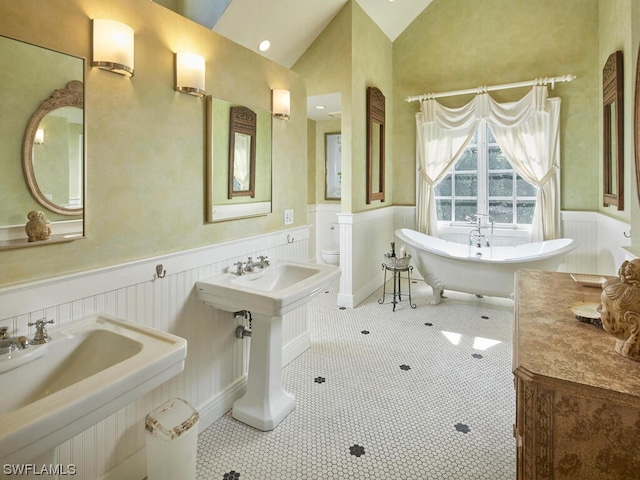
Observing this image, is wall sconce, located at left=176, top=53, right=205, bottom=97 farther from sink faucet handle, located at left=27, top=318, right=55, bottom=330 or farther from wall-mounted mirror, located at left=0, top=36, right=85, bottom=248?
sink faucet handle, located at left=27, top=318, right=55, bottom=330

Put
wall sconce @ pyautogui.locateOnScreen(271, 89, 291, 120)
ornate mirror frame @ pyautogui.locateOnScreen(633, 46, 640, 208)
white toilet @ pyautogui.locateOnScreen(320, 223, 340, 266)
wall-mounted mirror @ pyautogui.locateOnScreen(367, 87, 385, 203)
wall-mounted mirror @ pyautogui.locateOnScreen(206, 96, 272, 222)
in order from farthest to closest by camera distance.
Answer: white toilet @ pyautogui.locateOnScreen(320, 223, 340, 266)
wall-mounted mirror @ pyautogui.locateOnScreen(367, 87, 385, 203)
wall sconce @ pyautogui.locateOnScreen(271, 89, 291, 120)
wall-mounted mirror @ pyautogui.locateOnScreen(206, 96, 272, 222)
ornate mirror frame @ pyautogui.locateOnScreen(633, 46, 640, 208)

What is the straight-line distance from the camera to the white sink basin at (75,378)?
0.92 m

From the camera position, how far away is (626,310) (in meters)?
0.99

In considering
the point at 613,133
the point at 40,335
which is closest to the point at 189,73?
the point at 40,335

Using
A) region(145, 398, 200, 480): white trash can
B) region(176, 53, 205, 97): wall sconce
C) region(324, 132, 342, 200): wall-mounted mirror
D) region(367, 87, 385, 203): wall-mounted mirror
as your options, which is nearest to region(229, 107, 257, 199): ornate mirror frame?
region(176, 53, 205, 97): wall sconce

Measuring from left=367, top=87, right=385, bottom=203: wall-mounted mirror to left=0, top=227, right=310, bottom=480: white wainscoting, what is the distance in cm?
222

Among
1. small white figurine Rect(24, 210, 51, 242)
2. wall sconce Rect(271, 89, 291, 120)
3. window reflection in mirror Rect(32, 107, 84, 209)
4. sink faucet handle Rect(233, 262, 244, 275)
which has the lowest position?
sink faucet handle Rect(233, 262, 244, 275)

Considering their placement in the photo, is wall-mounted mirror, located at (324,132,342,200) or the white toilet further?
wall-mounted mirror, located at (324,132,342,200)

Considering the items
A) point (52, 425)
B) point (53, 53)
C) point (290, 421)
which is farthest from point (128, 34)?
point (290, 421)

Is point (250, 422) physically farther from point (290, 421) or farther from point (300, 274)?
point (300, 274)

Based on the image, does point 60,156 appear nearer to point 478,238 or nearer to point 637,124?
point 637,124

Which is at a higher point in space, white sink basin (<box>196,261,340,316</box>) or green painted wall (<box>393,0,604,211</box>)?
green painted wall (<box>393,0,604,211</box>)

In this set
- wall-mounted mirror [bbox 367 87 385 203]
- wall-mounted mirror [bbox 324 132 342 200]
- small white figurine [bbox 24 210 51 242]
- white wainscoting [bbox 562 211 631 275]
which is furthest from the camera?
wall-mounted mirror [bbox 324 132 342 200]

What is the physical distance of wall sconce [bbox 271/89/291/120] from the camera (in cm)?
266
